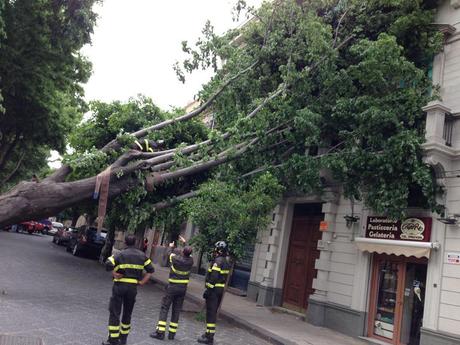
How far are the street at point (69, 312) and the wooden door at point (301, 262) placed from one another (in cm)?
339

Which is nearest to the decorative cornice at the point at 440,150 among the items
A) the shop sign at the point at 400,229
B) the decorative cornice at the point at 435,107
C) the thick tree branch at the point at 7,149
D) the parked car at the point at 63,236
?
the decorative cornice at the point at 435,107

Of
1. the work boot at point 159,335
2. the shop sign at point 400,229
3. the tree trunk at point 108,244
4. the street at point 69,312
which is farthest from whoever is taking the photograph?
the tree trunk at point 108,244

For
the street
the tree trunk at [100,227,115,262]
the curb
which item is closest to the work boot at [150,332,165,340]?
the street

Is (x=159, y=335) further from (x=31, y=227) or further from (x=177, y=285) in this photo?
(x=31, y=227)

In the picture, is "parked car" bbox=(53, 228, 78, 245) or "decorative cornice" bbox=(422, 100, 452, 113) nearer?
"decorative cornice" bbox=(422, 100, 452, 113)

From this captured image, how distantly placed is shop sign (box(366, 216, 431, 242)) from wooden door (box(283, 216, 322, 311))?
9.72 ft

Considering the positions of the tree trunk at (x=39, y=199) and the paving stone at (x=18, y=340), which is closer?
the paving stone at (x=18, y=340)

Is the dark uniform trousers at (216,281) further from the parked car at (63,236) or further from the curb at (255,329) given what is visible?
the parked car at (63,236)

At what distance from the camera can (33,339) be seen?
22.6 feet

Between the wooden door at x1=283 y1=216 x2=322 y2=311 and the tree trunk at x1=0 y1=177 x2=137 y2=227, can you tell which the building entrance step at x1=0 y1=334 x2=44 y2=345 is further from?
the wooden door at x1=283 y1=216 x2=322 y2=311

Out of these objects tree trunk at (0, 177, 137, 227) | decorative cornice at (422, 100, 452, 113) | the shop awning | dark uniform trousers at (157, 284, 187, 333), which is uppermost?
decorative cornice at (422, 100, 452, 113)

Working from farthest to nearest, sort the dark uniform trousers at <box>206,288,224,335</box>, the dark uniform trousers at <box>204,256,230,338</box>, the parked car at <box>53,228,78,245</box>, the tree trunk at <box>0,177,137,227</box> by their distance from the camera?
the parked car at <box>53,228,78,245</box>
the dark uniform trousers at <box>204,256,230,338</box>
the tree trunk at <box>0,177,137,227</box>
the dark uniform trousers at <box>206,288,224,335</box>

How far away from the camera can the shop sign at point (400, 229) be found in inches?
406

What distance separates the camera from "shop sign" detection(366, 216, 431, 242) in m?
10.3
